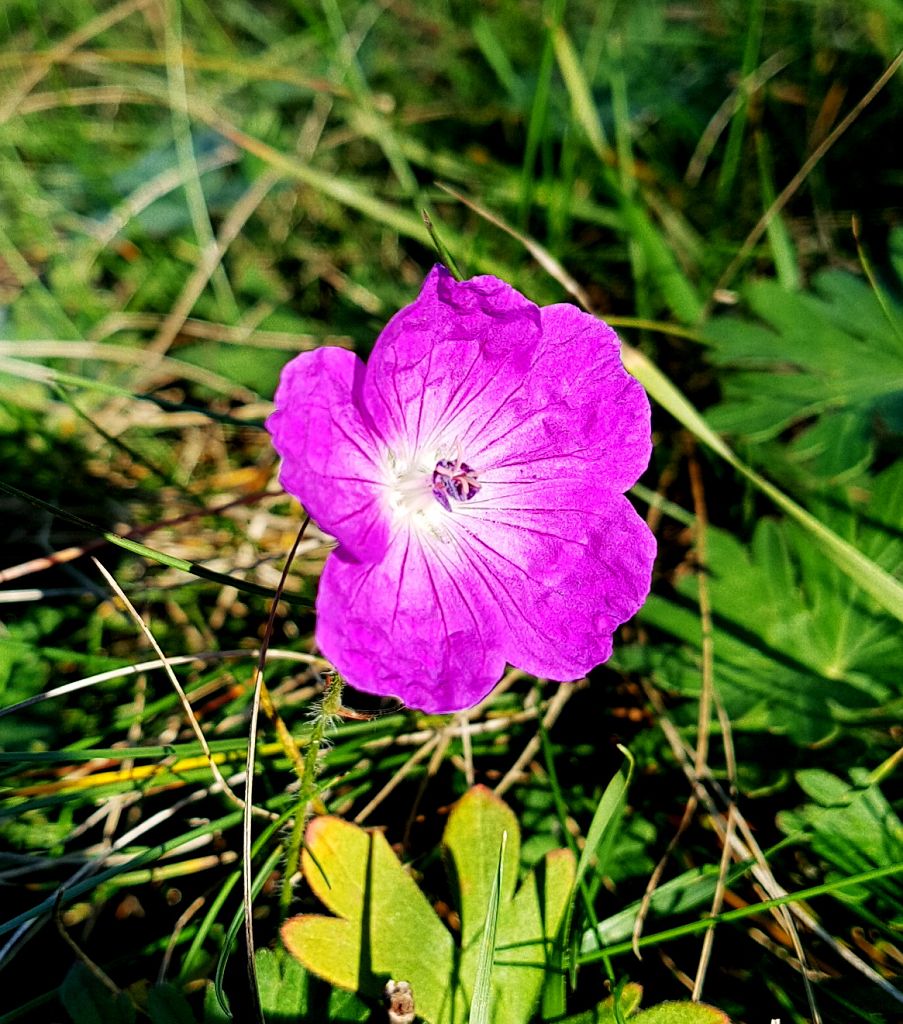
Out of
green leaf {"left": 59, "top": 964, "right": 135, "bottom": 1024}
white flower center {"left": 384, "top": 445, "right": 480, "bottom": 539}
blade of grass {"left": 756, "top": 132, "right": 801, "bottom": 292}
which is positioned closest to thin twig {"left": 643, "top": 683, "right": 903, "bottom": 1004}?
white flower center {"left": 384, "top": 445, "right": 480, "bottom": 539}

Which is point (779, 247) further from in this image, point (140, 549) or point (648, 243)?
point (140, 549)

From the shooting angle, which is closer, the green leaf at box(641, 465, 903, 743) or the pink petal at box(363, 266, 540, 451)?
the pink petal at box(363, 266, 540, 451)

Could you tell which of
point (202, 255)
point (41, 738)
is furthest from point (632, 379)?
point (202, 255)

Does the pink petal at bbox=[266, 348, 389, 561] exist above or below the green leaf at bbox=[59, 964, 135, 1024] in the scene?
above

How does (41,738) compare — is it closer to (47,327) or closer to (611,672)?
(611,672)

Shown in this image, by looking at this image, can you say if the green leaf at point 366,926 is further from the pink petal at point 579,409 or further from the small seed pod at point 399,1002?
the pink petal at point 579,409

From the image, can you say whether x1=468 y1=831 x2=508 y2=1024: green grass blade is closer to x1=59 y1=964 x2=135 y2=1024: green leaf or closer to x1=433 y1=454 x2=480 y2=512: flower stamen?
x1=59 y1=964 x2=135 y2=1024: green leaf
